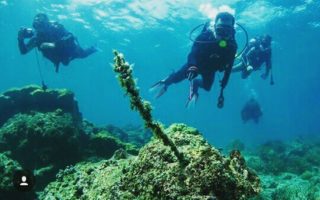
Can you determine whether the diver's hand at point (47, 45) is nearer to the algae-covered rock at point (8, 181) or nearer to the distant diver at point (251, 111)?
the algae-covered rock at point (8, 181)

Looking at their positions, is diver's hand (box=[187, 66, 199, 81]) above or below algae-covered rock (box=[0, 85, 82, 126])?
below

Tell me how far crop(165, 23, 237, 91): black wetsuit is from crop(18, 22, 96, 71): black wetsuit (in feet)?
16.8

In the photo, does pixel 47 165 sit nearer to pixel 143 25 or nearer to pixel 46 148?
pixel 46 148

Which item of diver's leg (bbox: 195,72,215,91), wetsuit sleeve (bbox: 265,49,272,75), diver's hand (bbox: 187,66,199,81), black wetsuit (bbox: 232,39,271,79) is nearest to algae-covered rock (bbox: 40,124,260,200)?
diver's hand (bbox: 187,66,199,81)

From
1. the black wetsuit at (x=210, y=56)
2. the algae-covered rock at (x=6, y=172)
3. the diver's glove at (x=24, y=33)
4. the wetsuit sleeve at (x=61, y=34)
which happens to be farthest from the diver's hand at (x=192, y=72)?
the diver's glove at (x=24, y=33)

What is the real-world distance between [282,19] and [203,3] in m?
9.54

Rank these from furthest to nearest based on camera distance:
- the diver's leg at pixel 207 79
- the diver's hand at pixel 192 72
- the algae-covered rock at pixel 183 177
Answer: the diver's leg at pixel 207 79
the diver's hand at pixel 192 72
the algae-covered rock at pixel 183 177

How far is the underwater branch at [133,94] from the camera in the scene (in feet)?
8.14

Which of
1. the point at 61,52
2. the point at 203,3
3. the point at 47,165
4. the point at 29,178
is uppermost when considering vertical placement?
the point at 203,3

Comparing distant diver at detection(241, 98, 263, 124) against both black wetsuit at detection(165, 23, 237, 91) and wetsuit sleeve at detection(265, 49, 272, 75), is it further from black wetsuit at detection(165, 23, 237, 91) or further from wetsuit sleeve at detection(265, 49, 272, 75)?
black wetsuit at detection(165, 23, 237, 91)

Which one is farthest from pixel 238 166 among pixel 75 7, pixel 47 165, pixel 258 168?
pixel 75 7

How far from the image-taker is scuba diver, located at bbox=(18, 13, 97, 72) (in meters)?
12.4

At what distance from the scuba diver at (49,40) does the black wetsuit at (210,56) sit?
4882 millimetres

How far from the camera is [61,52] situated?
12883 mm
